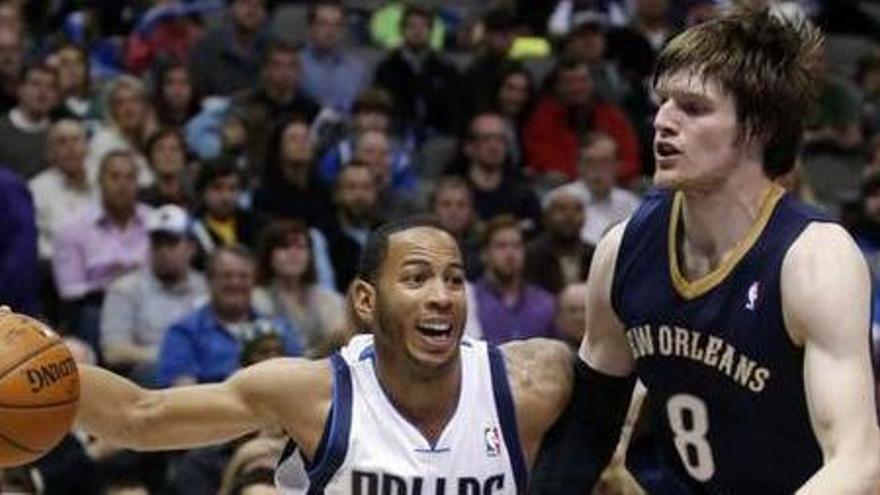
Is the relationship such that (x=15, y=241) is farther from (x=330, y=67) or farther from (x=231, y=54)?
(x=330, y=67)

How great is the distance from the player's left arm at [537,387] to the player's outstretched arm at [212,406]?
1.50 ft

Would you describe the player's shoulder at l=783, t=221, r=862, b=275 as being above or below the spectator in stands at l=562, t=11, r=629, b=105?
above

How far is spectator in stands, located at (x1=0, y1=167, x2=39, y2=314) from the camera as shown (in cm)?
921

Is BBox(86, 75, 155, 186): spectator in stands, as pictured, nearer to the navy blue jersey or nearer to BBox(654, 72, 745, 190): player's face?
the navy blue jersey

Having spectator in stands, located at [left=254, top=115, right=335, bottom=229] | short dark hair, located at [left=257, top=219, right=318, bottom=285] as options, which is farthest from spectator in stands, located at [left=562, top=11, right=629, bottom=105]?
short dark hair, located at [left=257, top=219, right=318, bottom=285]

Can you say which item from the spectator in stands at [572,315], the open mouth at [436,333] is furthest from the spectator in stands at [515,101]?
the open mouth at [436,333]

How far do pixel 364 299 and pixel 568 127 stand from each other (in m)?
7.78

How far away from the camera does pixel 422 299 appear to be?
5.15 meters

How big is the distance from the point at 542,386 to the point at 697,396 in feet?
1.78

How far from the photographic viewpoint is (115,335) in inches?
400

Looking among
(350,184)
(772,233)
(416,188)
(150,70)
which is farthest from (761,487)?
(150,70)

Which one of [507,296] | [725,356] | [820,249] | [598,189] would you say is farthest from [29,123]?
[820,249]

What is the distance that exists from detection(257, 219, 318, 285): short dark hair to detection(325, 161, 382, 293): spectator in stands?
0.65 m

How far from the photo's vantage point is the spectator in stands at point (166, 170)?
1118 cm
